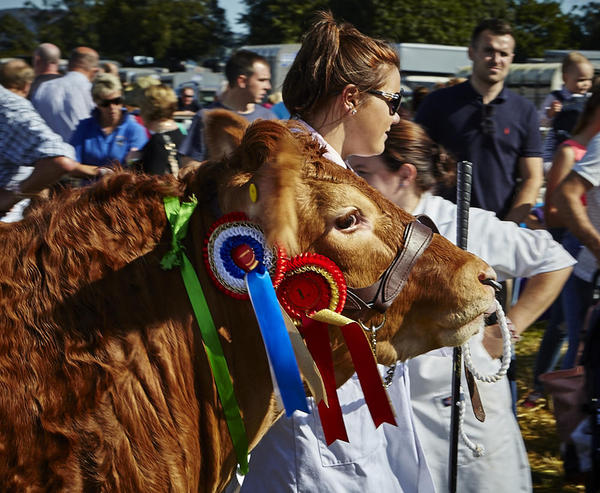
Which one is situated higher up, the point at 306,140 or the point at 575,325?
the point at 306,140

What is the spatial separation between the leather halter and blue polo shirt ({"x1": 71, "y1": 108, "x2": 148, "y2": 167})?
4.72 metres

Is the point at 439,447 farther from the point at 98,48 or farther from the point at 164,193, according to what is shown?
the point at 98,48

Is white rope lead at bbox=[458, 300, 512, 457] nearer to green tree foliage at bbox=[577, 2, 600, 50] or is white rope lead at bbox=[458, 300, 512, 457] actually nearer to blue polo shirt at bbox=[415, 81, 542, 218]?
blue polo shirt at bbox=[415, 81, 542, 218]

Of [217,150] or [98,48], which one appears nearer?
[217,150]

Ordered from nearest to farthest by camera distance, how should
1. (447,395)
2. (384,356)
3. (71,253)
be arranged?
1. (71,253)
2. (384,356)
3. (447,395)

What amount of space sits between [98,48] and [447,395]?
3112 inches

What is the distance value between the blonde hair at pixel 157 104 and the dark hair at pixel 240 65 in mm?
565

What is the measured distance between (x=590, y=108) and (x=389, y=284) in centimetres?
357

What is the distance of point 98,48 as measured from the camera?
7638cm

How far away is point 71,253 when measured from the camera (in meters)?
1.86

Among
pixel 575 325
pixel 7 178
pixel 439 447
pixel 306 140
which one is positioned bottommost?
pixel 575 325

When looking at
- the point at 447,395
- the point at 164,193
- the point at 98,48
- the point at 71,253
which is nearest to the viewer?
the point at 71,253

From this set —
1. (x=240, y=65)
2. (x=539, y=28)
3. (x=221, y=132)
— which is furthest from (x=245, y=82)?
(x=539, y=28)

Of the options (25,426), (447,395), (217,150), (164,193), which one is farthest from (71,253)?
(447,395)
